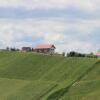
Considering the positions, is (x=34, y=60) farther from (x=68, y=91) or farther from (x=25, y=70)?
(x=68, y=91)

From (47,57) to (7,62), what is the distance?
11079 mm

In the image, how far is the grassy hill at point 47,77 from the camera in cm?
11169

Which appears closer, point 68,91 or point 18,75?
point 68,91

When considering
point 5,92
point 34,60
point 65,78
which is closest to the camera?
point 5,92

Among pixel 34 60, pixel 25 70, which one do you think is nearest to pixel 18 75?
pixel 25 70

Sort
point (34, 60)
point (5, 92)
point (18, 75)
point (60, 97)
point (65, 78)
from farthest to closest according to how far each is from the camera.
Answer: point (34, 60) → point (18, 75) → point (65, 78) → point (5, 92) → point (60, 97)

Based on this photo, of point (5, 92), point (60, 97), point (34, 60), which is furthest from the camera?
point (34, 60)

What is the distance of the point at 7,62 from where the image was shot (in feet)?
518

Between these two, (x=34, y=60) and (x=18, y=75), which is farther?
(x=34, y=60)

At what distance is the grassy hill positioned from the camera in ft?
366

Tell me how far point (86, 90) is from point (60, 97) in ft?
20.4

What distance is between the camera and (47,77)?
133500 millimetres

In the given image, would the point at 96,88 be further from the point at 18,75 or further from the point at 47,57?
the point at 47,57

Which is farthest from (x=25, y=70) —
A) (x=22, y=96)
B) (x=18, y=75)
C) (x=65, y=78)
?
(x=22, y=96)
